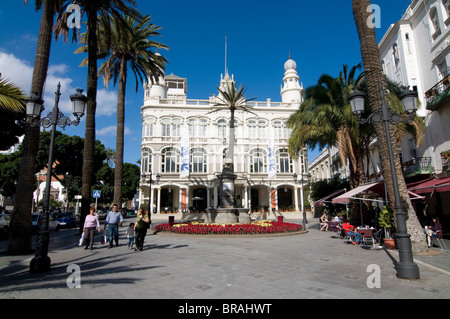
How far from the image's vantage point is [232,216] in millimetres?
20641

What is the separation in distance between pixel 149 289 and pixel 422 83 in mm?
21624

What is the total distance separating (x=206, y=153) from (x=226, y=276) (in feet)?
118

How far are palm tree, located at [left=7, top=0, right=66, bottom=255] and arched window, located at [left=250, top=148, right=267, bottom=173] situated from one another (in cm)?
3354

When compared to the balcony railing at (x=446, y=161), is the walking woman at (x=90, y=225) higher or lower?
lower

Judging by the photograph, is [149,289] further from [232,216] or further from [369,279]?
[232,216]

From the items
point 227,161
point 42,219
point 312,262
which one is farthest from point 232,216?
point 42,219

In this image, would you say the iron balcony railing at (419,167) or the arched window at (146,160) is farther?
the arched window at (146,160)

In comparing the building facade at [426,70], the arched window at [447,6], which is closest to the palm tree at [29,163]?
the building facade at [426,70]

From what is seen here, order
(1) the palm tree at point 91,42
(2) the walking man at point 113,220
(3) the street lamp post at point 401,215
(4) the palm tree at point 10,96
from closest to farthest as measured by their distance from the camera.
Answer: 1. (3) the street lamp post at point 401,215
2. (4) the palm tree at point 10,96
3. (2) the walking man at point 113,220
4. (1) the palm tree at point 91,42

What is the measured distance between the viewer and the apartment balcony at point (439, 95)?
51.5ft

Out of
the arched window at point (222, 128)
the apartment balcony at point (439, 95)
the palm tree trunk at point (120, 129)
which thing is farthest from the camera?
the arched window at point (222, 128)

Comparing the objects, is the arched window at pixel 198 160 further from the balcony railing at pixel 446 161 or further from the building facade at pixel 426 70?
the balcony railing at pixel 446 161

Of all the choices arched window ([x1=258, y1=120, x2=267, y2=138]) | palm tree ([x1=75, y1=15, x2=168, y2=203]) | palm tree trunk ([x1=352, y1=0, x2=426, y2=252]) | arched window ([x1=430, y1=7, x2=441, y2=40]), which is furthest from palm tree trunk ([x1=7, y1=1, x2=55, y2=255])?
arched window ([x1=258, y1=120, x2=267, y2=138])

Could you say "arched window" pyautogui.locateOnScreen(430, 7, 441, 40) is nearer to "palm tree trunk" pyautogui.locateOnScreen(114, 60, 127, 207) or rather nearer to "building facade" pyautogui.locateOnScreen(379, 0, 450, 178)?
"building facade" pyautogui.locateOnScreen(379, 0, 450, 178)
